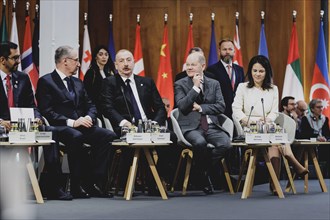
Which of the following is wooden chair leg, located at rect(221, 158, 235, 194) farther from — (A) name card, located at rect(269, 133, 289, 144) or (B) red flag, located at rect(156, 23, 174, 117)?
(B) red flag, located at rect(156, 23, 174, 117)

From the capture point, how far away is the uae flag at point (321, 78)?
8961 mm


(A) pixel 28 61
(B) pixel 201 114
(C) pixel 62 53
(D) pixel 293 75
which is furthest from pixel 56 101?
(D) pixel 293 75

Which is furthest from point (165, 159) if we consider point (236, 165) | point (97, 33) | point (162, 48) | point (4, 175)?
point (4, 175)

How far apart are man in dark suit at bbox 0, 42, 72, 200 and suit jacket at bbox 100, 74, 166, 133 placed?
63 centimetres

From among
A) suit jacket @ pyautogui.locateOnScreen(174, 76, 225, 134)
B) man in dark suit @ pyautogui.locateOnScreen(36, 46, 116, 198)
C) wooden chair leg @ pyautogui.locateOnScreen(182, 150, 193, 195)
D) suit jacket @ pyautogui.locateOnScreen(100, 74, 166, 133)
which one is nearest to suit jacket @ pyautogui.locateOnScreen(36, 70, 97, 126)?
man in dark suit @ pyautogui.locateOnScreen(36, 46, 116, 198)

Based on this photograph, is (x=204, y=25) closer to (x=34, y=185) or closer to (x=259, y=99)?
(x=259, y=99)

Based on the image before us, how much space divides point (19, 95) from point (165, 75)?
165 inches

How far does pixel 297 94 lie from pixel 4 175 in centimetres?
869

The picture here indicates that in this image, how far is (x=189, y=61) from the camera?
18.2ft

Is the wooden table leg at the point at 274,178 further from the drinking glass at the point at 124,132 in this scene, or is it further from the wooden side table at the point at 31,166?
the wooden side table at the point at 31,166

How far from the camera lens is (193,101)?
5.44 meters

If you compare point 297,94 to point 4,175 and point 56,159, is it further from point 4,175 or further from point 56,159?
point 4,175

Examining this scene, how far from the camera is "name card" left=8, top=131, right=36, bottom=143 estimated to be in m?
4.51

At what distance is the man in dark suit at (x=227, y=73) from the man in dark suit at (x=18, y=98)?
2.12 meters
